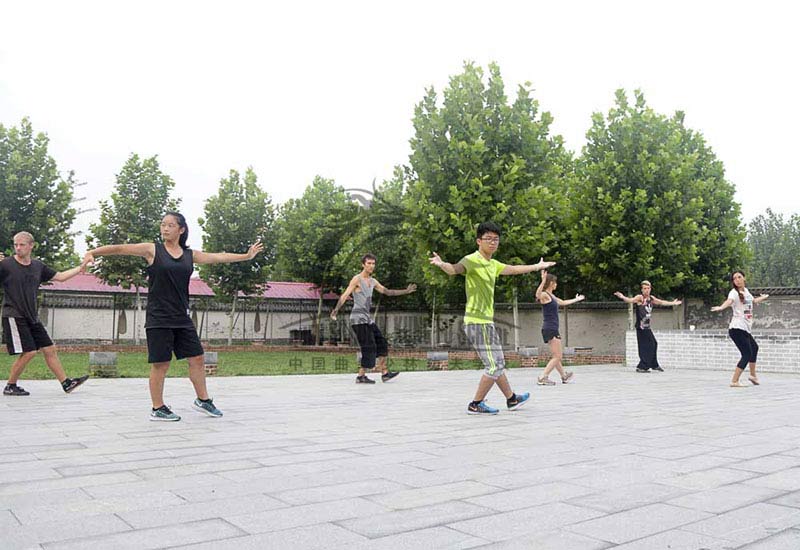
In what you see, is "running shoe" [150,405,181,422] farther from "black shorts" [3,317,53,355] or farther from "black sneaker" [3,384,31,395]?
"black sneaker" [3,384,31,395]

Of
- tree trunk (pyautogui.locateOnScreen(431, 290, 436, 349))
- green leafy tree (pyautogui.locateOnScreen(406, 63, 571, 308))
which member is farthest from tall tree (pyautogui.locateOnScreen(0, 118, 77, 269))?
tree trunk (pyautogui.locateOnScreen(431, 290, 436, 349))

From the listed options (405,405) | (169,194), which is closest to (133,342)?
(169,194)

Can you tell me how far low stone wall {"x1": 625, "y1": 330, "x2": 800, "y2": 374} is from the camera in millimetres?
14656

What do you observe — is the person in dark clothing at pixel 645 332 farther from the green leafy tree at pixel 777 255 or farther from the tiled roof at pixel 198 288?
the green leafy tree at pixel 777 255

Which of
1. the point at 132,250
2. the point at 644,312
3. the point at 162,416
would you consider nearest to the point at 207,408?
the point at 162,416

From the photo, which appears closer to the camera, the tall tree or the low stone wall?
the low stone wall

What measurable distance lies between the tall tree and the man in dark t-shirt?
17.5 m

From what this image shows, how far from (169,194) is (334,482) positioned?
2854cm

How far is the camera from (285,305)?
119 ft

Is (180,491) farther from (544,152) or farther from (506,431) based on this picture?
(544,152)

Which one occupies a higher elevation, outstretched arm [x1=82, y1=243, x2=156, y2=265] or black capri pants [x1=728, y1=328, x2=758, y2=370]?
outstretched arm [x1=82, y1=243, x2=156, y2=265]

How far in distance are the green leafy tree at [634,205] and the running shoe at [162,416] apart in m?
19.3

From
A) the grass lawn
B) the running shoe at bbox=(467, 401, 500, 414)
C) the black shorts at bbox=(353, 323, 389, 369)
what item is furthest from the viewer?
the grass lawn

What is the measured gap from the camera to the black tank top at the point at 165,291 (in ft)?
19.5
